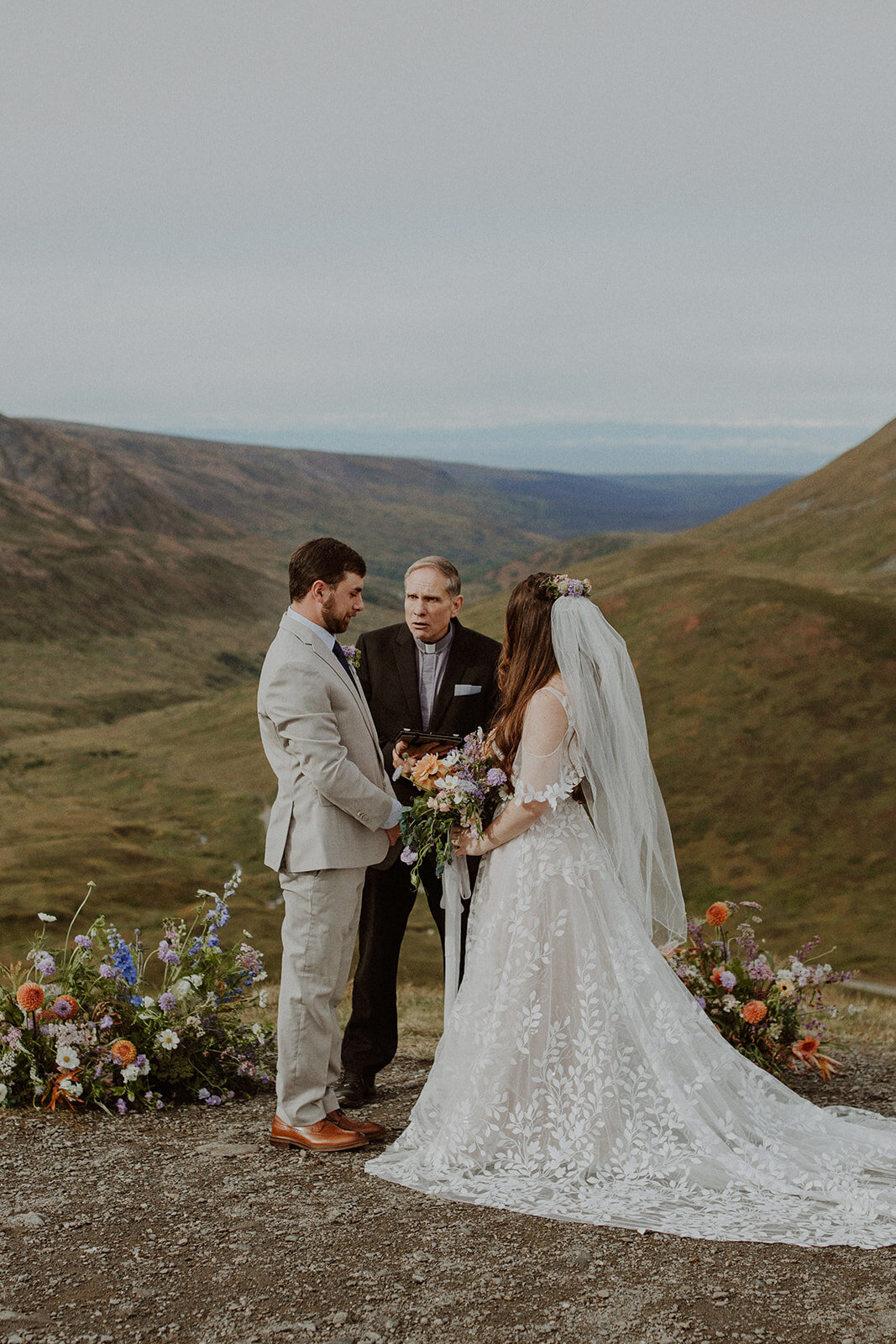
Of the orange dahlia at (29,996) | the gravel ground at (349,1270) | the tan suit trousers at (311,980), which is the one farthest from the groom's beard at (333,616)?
the orange dahlia at (29,996)

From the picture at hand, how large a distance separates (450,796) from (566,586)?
136 cm

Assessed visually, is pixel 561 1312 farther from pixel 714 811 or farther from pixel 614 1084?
pixel 714 811

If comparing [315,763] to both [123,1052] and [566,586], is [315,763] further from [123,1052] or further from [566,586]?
[123,1052]

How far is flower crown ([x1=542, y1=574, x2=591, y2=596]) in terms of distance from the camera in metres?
6.42

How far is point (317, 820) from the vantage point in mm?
6391

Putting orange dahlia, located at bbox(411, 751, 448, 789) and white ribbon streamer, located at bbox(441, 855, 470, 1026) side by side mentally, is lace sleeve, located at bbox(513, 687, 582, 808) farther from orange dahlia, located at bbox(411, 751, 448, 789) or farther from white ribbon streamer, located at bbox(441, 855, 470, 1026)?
white ribbon streamer, located at bbox(441, 855, 470, 1026)

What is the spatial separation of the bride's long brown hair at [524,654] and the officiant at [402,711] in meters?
1.07

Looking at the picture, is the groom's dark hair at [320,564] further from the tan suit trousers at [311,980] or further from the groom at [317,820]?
the tan suit trousers at [311,980]

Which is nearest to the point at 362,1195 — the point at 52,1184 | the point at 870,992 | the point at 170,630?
the point at 52,1184

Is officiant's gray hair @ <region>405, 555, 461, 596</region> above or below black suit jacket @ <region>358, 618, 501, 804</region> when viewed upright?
above

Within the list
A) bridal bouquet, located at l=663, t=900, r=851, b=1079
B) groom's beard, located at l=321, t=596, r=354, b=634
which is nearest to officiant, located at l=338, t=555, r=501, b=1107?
groom's beard, located at l=321, t=596, r=354, b=634

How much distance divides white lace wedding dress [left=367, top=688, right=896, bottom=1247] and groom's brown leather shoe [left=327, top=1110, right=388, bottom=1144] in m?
0.40

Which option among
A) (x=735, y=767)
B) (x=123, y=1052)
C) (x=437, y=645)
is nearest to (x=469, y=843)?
(x=437, y=645)

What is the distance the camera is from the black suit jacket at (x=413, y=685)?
7848 mm
